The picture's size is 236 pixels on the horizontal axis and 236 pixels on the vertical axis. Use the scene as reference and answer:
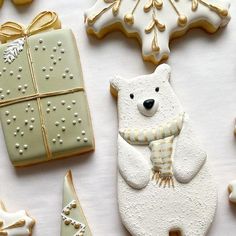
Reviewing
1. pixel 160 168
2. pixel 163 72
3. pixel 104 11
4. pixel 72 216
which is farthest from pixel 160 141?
pixel 104 11

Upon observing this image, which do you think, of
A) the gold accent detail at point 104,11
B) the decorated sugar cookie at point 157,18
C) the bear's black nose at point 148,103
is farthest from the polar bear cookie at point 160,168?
the gold accent detail at point 104,11

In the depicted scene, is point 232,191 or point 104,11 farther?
point 104,11

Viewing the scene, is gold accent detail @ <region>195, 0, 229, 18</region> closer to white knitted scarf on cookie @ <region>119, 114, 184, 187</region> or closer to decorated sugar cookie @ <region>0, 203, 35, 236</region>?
white knitted scarf on cookie @ <region>119, 114, 184, 187</region>

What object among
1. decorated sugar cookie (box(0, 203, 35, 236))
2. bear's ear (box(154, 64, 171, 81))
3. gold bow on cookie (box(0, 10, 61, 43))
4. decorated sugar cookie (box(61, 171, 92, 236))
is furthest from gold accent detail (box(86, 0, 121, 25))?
decorated sugar cookie (box(0, 203, 35, 236))

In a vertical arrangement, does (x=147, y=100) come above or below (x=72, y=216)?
above

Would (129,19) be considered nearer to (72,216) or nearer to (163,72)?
(163,72)

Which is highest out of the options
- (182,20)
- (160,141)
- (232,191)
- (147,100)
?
(182,20)
